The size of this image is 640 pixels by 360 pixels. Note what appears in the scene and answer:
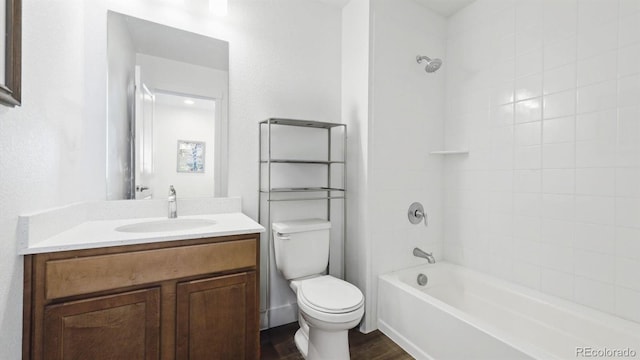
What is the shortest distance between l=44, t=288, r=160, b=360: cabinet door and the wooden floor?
744 millimetres

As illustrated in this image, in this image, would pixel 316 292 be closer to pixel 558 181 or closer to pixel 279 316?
pixel 279 316

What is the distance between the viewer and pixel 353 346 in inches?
70.4

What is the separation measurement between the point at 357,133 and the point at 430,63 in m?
0.75

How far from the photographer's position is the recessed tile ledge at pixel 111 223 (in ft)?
3.38

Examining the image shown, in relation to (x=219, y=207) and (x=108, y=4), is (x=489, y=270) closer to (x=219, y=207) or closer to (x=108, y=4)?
(x=219, y=207)

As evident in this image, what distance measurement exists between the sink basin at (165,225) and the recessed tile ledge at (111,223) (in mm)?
42

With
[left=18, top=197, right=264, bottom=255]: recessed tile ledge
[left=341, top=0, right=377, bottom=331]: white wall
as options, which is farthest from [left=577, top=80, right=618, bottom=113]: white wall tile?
[left=18, top=197, right=264, bottom=255]: recessed tile ledge

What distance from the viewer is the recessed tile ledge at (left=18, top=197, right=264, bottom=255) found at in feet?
3.38

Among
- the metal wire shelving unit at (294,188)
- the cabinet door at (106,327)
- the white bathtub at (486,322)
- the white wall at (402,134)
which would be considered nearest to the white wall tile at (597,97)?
the white wall at (402,134)

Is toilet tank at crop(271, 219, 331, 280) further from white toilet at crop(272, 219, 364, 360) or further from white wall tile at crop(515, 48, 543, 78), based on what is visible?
white wall tile at crop(515, 48, 543, 78)

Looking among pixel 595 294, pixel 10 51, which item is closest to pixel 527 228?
pixel 595 294

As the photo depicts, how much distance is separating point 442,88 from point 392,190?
1.03 meters

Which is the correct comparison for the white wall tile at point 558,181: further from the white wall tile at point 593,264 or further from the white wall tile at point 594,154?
the white wall tile at point 593,264

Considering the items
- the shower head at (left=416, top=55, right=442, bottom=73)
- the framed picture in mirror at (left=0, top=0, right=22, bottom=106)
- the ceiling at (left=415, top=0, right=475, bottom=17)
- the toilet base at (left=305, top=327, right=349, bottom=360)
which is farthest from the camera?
the ceiling at (left=415, top=0, right=475, bottom=17)
